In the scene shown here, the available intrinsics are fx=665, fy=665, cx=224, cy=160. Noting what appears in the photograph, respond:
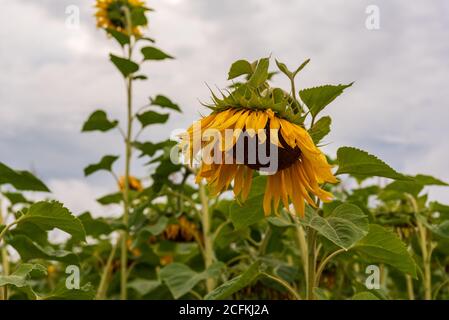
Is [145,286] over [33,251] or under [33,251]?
under

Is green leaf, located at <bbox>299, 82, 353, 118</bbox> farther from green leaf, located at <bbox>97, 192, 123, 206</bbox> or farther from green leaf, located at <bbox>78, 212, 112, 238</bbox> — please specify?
green leaf, located at <bbox>97, 192, 123, 206</bbox>

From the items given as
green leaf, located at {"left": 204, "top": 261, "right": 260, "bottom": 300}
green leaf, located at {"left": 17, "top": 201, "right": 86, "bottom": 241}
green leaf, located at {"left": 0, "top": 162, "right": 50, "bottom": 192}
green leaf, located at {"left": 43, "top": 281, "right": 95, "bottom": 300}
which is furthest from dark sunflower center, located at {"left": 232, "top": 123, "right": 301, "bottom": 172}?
A: green leaf, located at {"left": 0, "top": 162, "right": 50, "bottom": 192}

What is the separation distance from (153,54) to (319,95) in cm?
155

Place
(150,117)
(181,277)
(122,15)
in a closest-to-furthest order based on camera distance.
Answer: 1. (181,277)
2. (150,117)
3. (122,15)

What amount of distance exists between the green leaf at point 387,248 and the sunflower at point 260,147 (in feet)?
0.56

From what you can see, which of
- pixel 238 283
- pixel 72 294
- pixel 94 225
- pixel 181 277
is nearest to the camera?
→ pixel 238 283

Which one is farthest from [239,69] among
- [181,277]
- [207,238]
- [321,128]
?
[207,238]

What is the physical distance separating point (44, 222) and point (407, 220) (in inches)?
48.6

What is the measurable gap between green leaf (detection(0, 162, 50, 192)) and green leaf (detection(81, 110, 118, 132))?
1.08 metres

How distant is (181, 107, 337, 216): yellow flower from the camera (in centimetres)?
126

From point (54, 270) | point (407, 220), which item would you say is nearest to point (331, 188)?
point (407, 220)

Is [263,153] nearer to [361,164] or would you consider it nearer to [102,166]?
[361,164]

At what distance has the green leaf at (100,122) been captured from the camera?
282 centimetres

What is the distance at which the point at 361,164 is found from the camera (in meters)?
1.40
